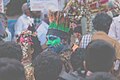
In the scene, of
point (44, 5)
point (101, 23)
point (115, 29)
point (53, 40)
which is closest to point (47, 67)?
point (53, 40)

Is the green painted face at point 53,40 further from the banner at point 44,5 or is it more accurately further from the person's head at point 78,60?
the banner at point 44,5

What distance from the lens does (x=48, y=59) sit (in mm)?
3662

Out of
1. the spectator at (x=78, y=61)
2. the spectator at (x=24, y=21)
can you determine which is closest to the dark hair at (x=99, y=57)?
the spectator at (x=78, y=61)

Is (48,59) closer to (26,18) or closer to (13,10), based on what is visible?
(26,18)

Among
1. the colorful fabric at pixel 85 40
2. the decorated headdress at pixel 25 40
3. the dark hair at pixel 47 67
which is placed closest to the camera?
the dark hair at pixel 47 67

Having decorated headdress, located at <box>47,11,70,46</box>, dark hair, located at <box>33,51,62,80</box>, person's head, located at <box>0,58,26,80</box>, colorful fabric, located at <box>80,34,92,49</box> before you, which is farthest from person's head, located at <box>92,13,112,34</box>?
person's head, located at <box>0,58,26,80</box>

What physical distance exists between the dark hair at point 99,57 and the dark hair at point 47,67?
267mm

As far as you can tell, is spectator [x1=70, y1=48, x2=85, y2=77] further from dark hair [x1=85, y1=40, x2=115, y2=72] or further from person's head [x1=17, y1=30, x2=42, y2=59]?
person's head [x1=17, y1=30, x2=42, y2=59]

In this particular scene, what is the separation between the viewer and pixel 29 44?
564 centimetres

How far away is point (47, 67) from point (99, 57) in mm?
484

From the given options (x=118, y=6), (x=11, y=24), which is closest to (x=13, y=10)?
(x=11, y=24)

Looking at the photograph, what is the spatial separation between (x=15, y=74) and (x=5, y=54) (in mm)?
1131

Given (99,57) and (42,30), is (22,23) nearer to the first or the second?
(42,30)

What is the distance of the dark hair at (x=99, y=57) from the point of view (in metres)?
3.68
